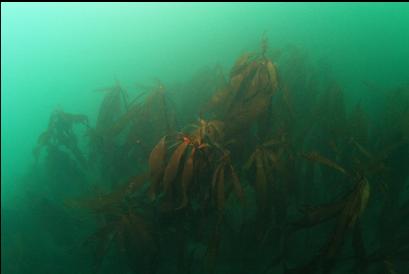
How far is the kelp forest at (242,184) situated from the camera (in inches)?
81.2

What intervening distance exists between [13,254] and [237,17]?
7.24 metres

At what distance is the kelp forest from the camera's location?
2062 mm

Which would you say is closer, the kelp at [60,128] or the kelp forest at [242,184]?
the kelp forest at [242,184]

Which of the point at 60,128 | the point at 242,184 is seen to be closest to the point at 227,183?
the point at 242,184

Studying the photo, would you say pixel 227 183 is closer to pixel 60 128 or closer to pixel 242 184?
pixel 242 184

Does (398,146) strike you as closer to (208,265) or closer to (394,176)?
(394,176)

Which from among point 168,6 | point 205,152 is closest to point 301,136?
point 205,152

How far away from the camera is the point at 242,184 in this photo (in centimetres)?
245

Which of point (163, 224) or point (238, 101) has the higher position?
point (238, 101)

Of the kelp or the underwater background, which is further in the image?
the kelp

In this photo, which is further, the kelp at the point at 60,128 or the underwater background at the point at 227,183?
the kelp at the point at 60,128

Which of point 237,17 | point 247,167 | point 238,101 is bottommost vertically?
point 247,167

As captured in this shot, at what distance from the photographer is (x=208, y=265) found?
2.12 m

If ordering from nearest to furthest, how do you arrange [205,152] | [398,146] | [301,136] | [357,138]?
[205,152] < [398,146] < [357,138] < [301,136]
